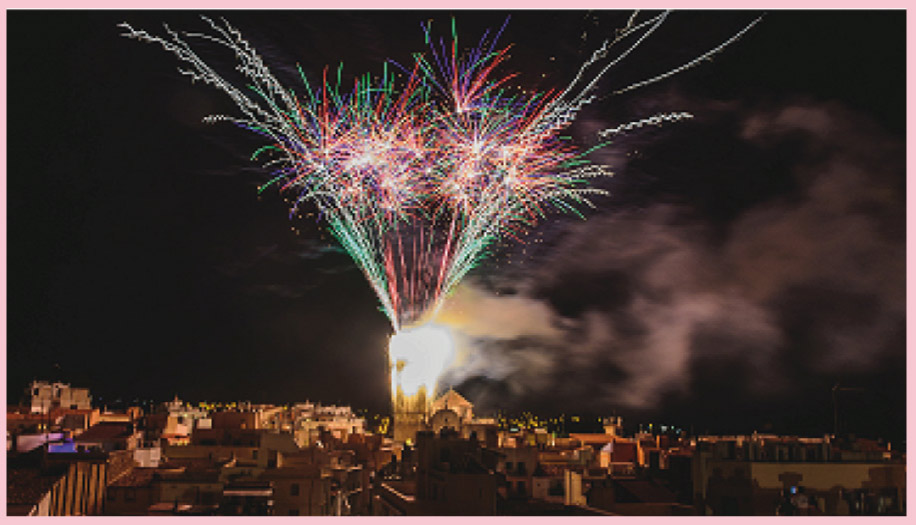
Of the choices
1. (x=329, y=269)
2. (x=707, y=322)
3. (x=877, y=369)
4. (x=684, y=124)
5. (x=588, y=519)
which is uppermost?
(x=684, y=124)

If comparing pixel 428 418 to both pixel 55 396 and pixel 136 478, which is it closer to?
pixel 136 478

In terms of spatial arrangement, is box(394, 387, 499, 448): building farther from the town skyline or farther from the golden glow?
the town skyline

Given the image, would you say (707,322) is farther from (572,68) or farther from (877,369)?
(572,68)

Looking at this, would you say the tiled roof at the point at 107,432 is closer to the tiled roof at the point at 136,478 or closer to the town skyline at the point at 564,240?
the town skyline at the point at 564,240

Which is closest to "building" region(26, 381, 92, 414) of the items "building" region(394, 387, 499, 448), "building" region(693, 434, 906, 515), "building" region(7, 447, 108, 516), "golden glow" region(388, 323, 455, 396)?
"building" region(394, 387, 499, 448)

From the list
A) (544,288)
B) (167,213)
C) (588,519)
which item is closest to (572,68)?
(544,288)

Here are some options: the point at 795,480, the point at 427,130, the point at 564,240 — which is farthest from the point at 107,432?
the point at 795,480

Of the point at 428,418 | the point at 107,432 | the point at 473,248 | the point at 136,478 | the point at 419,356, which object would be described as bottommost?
the point at 136,478
